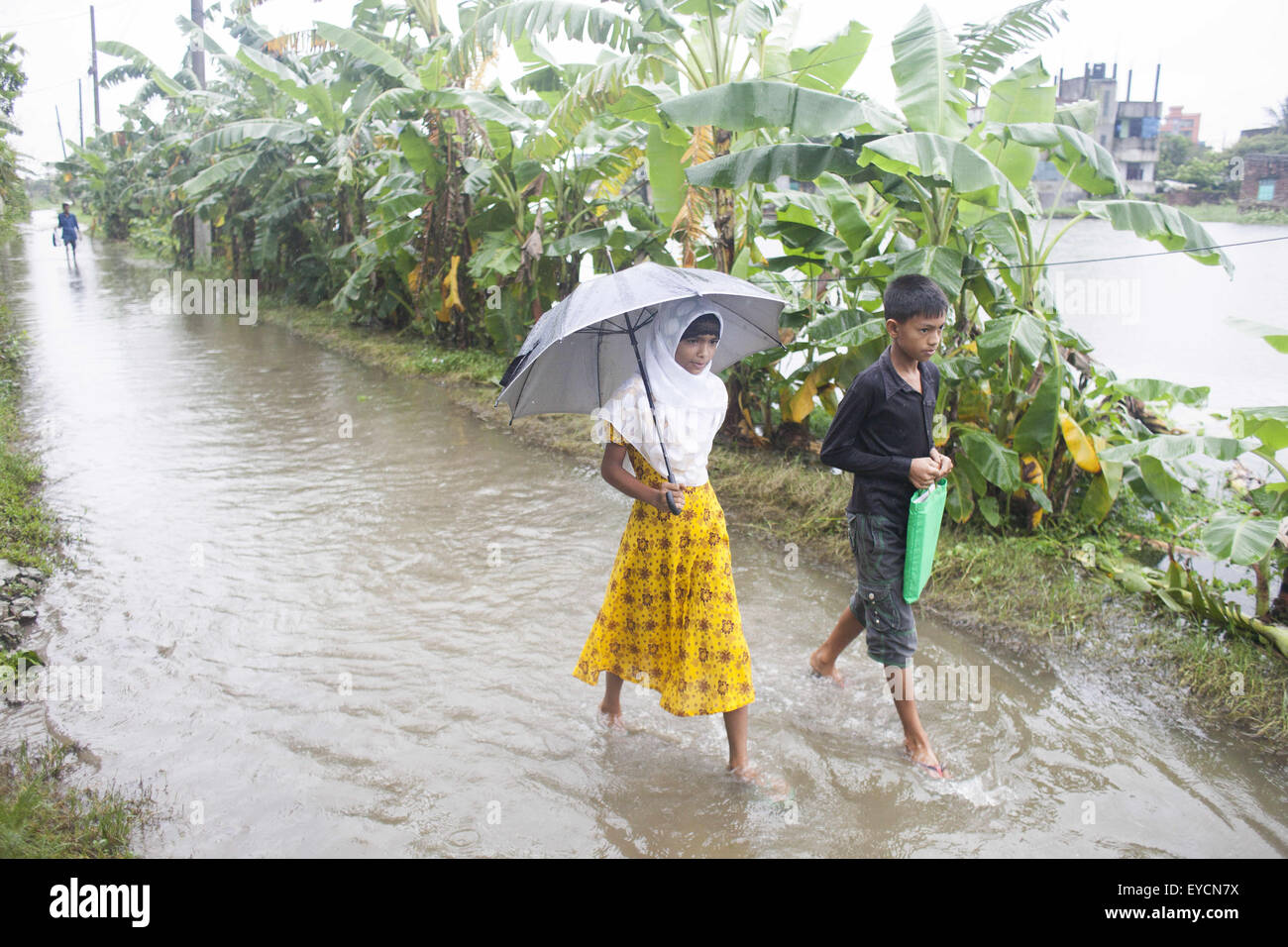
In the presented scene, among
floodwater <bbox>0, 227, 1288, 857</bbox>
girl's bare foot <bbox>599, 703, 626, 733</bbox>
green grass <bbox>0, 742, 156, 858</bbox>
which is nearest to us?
green grass <bbox>0, 742, 156, 858</bbox>

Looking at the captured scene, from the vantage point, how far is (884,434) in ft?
10.8

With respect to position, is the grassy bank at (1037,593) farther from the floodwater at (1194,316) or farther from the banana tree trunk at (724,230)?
the floodwater at (1194,316)

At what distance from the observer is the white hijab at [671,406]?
308 cm

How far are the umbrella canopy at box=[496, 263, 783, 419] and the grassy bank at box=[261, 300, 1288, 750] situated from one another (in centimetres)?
208

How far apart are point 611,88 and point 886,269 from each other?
2352 millimetres

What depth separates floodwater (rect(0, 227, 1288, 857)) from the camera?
316 centimetres

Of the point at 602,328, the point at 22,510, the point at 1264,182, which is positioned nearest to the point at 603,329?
the point at 602,328

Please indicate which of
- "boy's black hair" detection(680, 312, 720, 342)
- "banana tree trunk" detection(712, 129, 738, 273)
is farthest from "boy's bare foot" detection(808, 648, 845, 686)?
"banana tree trunk" detection(712, 129, 738, 273)

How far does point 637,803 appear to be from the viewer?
3.31 meters

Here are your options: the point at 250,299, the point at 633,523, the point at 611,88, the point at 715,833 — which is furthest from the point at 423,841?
the point at 250,299

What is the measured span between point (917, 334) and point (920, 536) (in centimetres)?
70

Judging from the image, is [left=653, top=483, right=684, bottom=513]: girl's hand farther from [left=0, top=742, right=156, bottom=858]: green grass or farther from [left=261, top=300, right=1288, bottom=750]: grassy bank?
[left=261, top=300, right=1288, bottom=750]: grassy bank

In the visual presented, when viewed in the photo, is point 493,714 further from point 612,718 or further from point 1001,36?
point 1001,36
